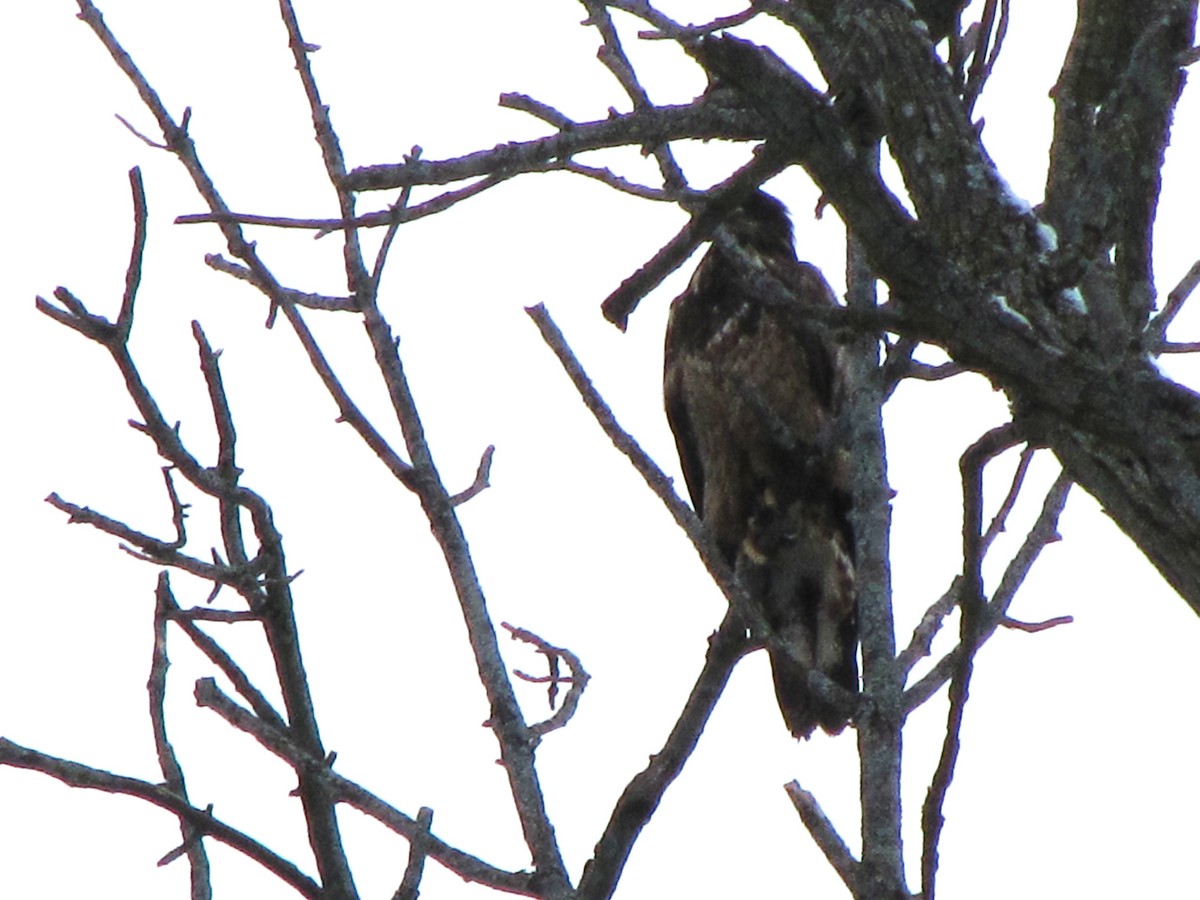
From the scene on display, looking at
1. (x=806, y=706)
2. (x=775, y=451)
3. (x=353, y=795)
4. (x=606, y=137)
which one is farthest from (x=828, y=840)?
(x=775, y=451)

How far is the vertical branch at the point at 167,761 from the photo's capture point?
2039 mm

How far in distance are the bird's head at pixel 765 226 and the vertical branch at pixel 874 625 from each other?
5.95 ft

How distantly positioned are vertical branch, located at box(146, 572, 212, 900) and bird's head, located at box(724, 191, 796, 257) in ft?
9.09

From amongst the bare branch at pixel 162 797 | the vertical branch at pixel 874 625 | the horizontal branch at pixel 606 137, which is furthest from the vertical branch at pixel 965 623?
the bare branch at pixel 162 797

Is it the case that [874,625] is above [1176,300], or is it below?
below

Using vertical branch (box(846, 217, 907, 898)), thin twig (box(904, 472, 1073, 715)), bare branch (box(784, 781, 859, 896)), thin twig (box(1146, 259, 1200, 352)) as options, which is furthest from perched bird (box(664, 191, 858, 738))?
bare branch (box(784, 781, 859, 896))

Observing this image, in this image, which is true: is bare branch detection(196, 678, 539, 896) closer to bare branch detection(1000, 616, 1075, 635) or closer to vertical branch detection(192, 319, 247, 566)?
vertical branch detection(192, 319, 247, 566)

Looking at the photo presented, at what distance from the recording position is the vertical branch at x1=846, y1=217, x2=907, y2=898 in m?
2.07

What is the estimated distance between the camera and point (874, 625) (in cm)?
245

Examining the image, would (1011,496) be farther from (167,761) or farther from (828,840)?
(167,761)

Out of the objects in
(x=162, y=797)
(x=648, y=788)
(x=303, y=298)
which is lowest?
(x=162, y=797)

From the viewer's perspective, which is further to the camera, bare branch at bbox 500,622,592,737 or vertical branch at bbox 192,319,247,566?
bare branch at bbox 500,622,592,737

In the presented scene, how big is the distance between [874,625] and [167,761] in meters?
1.01

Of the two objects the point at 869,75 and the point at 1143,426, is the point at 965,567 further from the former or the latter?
the point at 869,75
